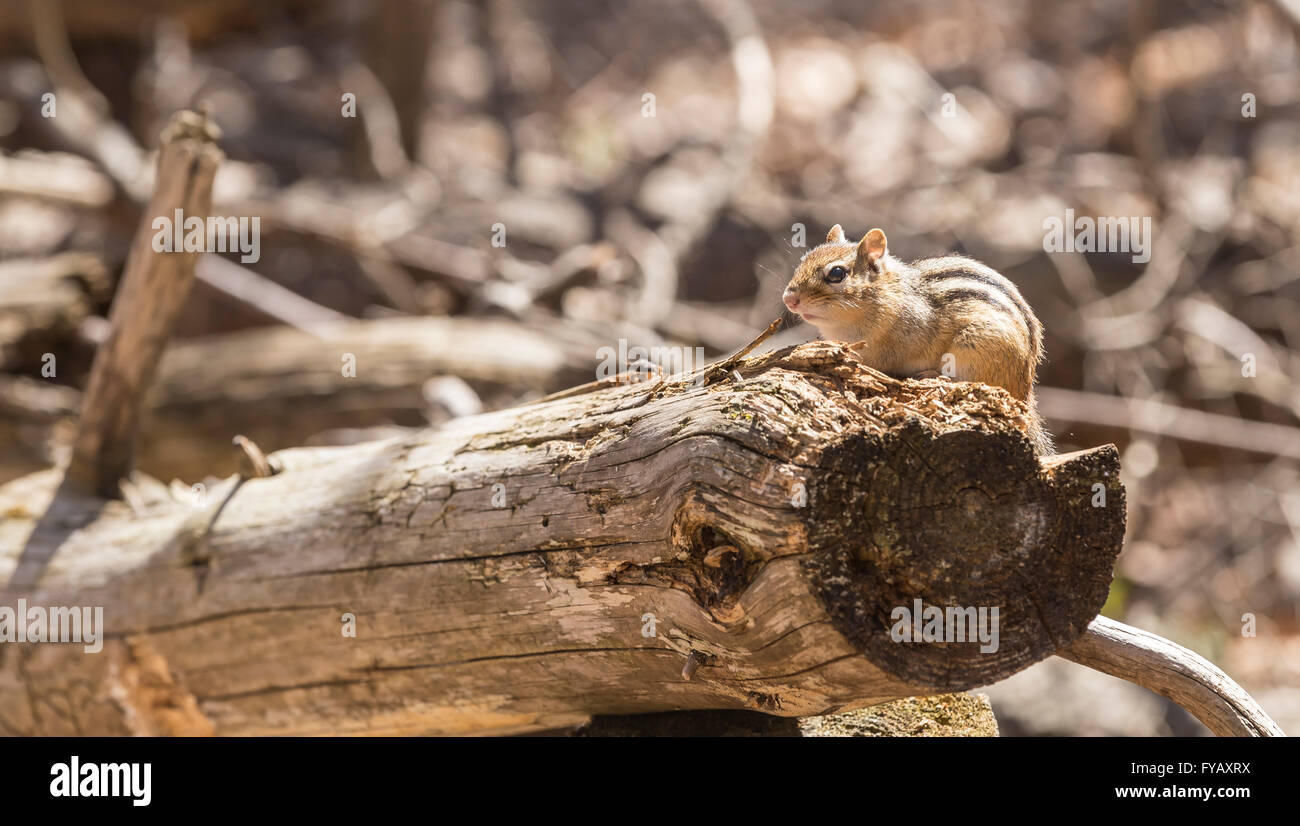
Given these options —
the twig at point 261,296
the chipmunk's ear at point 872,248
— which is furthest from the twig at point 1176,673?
the twig at point 261,296

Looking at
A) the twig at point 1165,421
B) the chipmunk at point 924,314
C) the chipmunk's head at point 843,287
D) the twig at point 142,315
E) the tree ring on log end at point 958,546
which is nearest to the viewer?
the tree ring on log end at point 958,546

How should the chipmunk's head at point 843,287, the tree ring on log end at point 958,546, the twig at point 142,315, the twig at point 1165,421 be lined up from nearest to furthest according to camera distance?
the tree ring on log end at point 958,546 → the chipmunk's head at point 843,287 → the twig at point 142,315 → the twig at point 1165,421

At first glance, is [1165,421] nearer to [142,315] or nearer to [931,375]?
[931,375]

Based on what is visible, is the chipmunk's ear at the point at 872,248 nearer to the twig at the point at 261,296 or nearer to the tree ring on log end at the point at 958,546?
the tree ring on log end at the point at 958,546

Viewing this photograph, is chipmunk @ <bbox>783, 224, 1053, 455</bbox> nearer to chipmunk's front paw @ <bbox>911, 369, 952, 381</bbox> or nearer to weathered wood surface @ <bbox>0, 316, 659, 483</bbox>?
chipmunk's front paw @ <bbox>911, 369, 952, 381</bbox>

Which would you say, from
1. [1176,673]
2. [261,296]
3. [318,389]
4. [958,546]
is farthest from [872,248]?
[261,296]

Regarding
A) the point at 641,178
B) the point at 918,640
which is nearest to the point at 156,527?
the point at 918,640

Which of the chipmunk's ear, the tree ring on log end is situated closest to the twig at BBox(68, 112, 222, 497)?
the chipmunk's ear
